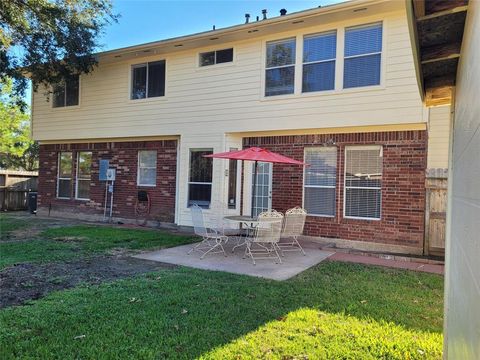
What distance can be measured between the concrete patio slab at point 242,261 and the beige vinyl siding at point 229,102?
3538mm

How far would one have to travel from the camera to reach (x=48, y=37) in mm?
12484

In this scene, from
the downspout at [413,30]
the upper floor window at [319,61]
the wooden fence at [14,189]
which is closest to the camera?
the downspout at [413,30]

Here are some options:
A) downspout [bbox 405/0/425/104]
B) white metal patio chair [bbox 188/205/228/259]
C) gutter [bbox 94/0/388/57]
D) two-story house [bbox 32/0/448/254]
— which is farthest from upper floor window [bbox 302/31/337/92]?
downspout [bbox 405/0/425/104]

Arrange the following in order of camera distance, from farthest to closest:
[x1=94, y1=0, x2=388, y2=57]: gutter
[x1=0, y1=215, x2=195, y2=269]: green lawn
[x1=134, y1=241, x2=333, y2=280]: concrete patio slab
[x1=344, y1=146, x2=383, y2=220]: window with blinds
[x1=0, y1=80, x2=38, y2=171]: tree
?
[x1=0, y1=80, x2=38, y2=171]: tree, [x1=344, y1=146, x2=383, y2=220]: window with blinds, [x1=94, y1=0, x2=388, y2=57]: gutter, [x1=0, y1=215, x2=195, y2=269]: green lawn, [x1=134, y1=241, x2=333, y2=280]: concrete patio slab

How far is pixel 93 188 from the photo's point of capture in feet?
47.5

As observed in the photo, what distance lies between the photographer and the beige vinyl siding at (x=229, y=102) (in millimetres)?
8953

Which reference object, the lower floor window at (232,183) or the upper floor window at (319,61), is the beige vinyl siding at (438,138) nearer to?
the upper floor window at (319,61)

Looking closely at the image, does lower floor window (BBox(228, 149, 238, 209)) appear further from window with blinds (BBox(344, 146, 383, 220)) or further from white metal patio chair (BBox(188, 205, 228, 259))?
window with blinds (BBox(344, 146, 383, 220))

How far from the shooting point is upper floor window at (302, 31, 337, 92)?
9797mm

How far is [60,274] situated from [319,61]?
776 centimetres

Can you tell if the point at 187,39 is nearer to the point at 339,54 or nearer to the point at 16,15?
the point at 339,54

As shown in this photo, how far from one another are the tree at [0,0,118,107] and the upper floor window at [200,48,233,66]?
4.04m

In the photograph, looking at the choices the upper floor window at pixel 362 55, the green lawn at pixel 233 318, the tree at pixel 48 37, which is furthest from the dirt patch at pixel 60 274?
the tree at pixel 48 37

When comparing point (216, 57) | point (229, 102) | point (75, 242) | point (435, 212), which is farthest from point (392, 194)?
point (75, 242)
